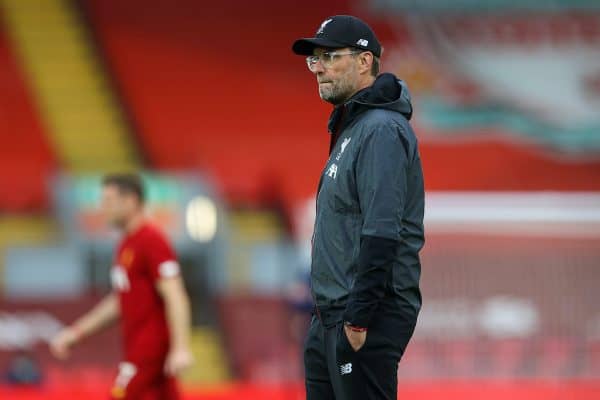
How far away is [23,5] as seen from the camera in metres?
14.0

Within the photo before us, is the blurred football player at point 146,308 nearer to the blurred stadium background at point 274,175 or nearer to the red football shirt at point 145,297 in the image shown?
the red football shirt at point 145,297

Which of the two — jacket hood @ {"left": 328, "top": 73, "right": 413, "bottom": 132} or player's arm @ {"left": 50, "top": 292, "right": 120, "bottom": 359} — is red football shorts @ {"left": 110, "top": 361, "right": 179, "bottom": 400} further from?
jacket hood @ {"left": 328, "top": 73, "right": 413, "bottom": 132}

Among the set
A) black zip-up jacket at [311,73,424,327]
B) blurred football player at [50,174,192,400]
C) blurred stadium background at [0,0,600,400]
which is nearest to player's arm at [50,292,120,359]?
blurred football player at [50,174,192,400]

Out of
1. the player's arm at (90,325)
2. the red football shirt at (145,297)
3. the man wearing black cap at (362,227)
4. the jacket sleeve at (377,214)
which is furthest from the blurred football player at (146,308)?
the jacket sleeve at (377,214)

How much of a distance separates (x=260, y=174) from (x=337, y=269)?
26.7 ft

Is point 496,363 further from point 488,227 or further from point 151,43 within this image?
point 151,43

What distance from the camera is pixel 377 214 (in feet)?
14.0

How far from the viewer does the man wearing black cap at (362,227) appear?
426 centimetres

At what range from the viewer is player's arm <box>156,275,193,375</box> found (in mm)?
6758

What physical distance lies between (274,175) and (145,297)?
18.6 ft

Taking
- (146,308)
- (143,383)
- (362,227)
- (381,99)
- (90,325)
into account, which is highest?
(381,99)

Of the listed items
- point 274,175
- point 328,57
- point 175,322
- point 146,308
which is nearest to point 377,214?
point 328,57

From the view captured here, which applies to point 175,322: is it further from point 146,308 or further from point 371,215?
point 371,215

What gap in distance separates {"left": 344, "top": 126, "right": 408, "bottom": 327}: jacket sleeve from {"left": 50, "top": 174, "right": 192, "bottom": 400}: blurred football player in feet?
8.73
